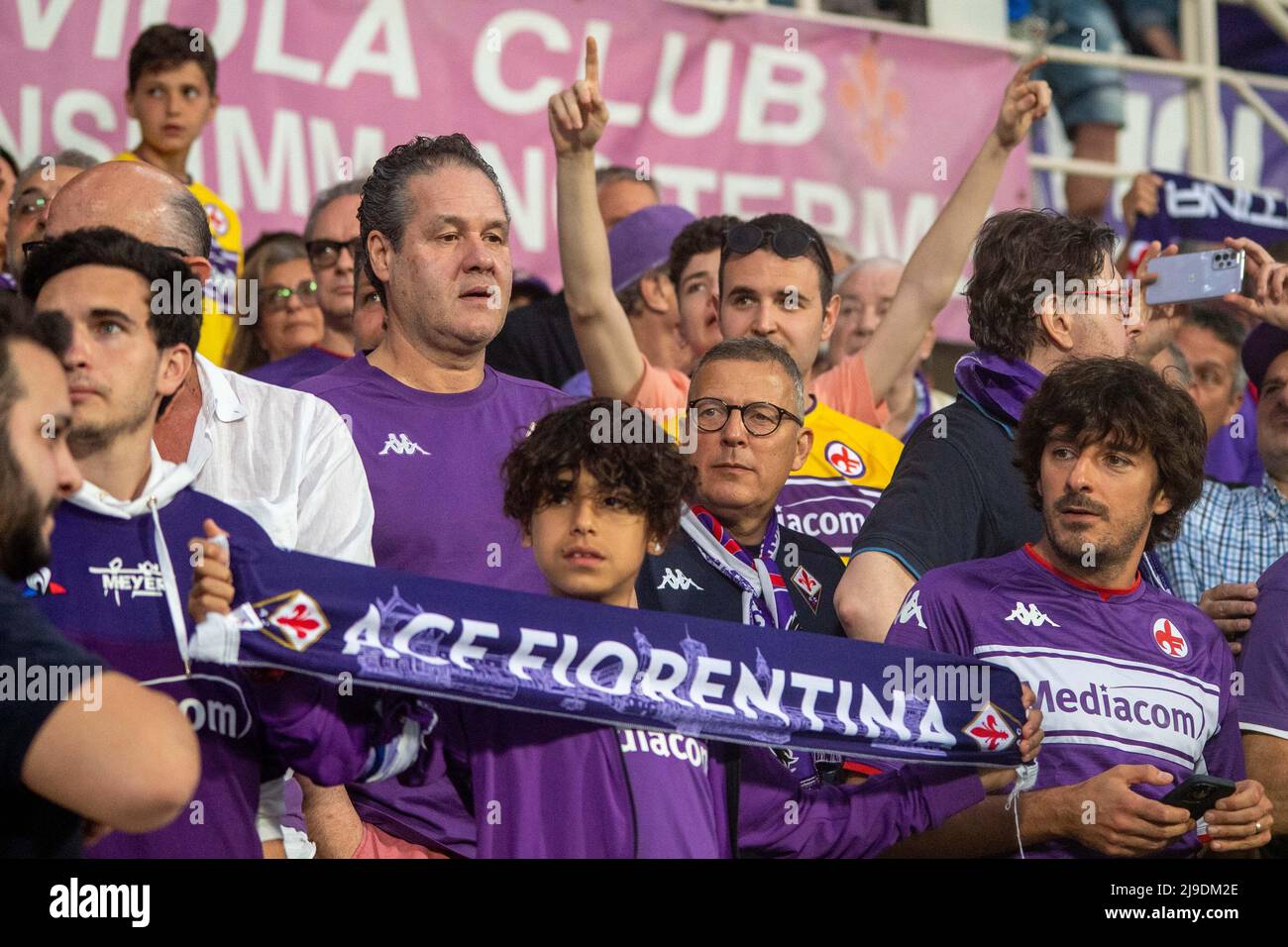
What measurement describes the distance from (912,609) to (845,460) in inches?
55.5

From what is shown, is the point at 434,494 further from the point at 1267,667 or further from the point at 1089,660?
the point at 1267,667

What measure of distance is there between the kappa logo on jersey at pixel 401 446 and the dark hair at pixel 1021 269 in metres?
1.59

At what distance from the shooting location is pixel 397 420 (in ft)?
15.5

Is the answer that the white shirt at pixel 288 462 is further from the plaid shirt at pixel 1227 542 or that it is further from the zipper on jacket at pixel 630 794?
the plaid shirt at pixel 1227 542

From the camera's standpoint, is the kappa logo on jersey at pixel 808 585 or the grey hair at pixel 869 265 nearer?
the kappa logo on jersey at pixel 808 585

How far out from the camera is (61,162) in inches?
262

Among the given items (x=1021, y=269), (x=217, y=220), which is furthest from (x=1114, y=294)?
(x=217, y=220)

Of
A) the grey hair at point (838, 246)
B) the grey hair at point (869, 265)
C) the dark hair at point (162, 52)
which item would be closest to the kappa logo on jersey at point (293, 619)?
the dark hair at point (162, 52)

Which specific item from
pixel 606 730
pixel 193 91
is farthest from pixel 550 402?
pixel 193 91

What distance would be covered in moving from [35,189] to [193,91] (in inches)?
36.4

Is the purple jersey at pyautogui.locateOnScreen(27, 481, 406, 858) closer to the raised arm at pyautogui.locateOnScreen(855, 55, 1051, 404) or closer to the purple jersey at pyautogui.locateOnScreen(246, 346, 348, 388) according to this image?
the purple jersey at pyautogui.locateOnScreen(246, 346, 348, 388)

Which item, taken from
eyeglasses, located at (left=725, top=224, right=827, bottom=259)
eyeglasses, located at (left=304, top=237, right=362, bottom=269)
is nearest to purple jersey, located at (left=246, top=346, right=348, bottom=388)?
eyeglasses, located at (left=304, top=237, right=362, bottom=269)

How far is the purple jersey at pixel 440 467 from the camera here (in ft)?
14.8

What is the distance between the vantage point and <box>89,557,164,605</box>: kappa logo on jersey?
3557mm
